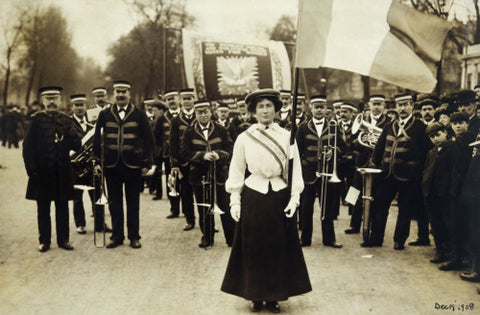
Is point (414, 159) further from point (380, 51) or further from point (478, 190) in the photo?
point (380, 51)

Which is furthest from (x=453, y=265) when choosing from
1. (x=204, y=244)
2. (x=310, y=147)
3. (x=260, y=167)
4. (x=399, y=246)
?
(x=204, y=244)

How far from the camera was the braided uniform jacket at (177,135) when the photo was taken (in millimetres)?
8523

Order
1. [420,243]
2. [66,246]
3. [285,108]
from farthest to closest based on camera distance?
[285,108] < [420,243] < [66,246]

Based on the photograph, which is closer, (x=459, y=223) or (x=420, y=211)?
(x=459, y=223)

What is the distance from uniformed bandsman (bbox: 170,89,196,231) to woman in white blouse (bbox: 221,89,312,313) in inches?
133

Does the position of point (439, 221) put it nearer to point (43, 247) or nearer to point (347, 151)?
point (347, 151)

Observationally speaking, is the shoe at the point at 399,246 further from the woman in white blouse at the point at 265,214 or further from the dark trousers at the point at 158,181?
the dark trousers at the point at 158,181

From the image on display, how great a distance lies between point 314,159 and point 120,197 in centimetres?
307

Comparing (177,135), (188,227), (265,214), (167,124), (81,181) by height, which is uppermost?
(167,124)

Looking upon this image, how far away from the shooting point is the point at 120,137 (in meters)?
7.52

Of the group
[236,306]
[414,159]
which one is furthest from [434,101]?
[236,306]

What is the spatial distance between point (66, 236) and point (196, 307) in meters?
3.18

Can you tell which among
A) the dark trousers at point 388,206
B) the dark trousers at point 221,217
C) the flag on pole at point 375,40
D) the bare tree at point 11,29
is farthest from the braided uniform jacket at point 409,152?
the bare tree at point 11,29

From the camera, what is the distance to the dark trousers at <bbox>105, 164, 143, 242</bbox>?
299 inches
